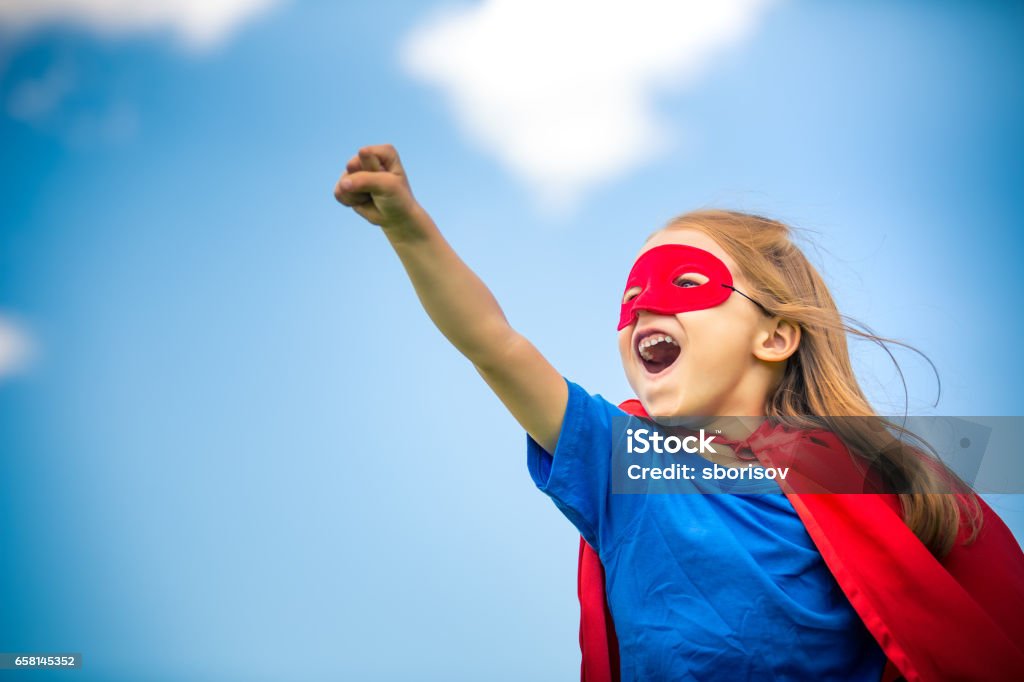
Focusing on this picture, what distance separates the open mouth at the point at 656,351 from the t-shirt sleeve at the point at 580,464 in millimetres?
146

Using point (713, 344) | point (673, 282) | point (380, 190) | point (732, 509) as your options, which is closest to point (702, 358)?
point (713, 344)

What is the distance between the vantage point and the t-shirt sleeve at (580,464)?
139 cm

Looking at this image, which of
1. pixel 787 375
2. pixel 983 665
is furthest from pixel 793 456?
pixel 983 665

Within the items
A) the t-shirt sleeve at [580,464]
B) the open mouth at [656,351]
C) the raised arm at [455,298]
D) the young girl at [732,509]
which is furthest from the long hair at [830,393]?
the raised arm at [455,298]

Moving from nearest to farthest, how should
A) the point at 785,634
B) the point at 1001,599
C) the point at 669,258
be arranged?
the point at 785,634
the point at 1001,599
the point at 669,258

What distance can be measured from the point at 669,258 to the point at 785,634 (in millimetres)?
639

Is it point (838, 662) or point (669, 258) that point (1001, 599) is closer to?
point (838, 662)

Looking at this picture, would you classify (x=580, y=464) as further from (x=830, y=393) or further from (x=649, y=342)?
(x=830, y=393)

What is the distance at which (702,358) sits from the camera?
1.50 metres

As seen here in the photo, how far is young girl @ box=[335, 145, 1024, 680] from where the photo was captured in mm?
1305

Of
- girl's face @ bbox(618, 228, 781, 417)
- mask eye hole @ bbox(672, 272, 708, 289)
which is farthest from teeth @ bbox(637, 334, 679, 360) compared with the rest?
mask eye hole @ bbox(672, 272, 708, 289)

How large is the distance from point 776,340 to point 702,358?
19cm

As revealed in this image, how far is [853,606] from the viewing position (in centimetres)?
135

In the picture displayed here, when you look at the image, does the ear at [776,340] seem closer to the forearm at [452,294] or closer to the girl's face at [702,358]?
the girl's face at [702,358]
